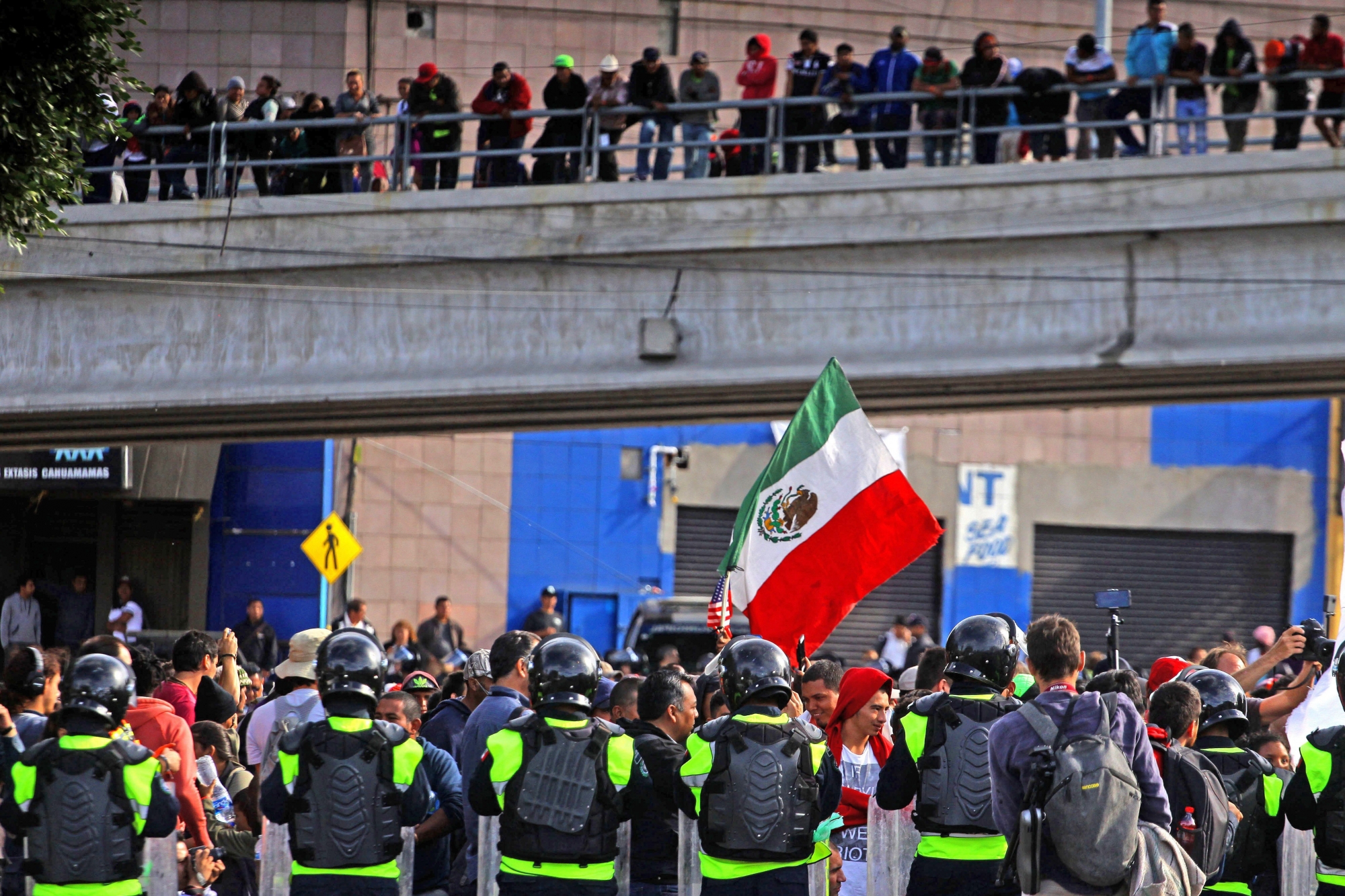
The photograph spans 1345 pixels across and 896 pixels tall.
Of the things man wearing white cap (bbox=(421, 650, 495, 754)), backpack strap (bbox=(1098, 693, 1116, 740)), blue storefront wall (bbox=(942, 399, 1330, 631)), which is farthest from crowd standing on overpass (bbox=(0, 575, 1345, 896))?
blue storefront wall (bbox=(942, 399, 1330, 631))

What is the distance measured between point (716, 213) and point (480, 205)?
2401 mm

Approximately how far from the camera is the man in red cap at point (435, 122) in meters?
18.9

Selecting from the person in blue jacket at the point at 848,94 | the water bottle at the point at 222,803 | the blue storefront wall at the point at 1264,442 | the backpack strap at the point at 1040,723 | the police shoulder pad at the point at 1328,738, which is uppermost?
the person in blue jacket at the point at 848,94

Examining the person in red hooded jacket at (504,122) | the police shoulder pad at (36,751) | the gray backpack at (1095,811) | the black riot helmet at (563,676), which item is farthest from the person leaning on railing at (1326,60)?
the police shoulder pad at (36,751)

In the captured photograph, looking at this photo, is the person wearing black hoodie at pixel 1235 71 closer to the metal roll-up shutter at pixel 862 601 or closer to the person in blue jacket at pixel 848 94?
the person in blue jacket at pixel 848 94

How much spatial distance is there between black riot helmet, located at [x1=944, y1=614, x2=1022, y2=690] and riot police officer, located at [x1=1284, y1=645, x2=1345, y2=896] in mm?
1197

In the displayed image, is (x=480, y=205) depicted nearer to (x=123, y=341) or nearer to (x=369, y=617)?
→ (x=123, y=341)

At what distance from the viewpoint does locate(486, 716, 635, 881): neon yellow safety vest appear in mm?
7172

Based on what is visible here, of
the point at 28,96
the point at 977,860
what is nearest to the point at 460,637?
the point at 28,96

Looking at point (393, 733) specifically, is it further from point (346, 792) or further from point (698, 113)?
point (698, 113)

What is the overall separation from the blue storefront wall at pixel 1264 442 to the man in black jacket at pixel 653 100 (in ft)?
41.3

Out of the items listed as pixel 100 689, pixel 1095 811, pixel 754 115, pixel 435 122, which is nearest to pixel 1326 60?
pixel 754 115

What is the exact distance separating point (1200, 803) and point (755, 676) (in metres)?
1.87

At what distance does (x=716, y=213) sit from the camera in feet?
57.3
